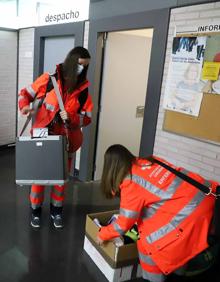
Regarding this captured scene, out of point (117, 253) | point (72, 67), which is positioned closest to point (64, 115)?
point (72, 67)

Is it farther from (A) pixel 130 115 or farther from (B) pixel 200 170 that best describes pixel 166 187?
(A) pixel 130 115

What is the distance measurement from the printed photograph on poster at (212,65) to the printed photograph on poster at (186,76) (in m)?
0.04

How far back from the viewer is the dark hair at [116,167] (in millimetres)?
1745

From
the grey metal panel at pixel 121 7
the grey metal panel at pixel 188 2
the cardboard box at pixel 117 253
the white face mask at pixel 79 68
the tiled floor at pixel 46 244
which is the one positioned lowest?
the tiled floor at pixel 46 244

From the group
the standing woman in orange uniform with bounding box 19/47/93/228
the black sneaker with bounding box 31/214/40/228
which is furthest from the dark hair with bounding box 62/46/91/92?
the black sneaker with bounding box 31/214/40/228

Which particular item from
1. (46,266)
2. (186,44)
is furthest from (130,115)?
(46,266)

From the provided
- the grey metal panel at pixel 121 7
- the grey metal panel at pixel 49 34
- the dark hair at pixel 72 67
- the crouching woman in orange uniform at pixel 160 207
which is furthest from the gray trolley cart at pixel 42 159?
the grey metal panel at pixel 49 34

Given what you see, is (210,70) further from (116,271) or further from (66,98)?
(116,271)

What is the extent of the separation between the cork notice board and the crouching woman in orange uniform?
86 centimetres

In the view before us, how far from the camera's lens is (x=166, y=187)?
1685 mm

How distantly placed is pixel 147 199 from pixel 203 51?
4.90 ft

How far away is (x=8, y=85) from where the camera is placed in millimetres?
5250

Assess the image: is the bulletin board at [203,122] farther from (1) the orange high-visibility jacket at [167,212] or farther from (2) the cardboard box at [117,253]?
(2) the cardboard box at [117,253]

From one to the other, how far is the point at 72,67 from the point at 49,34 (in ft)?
7.11
